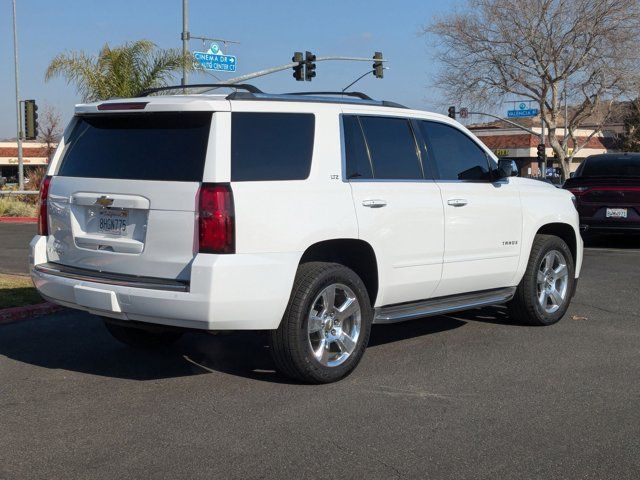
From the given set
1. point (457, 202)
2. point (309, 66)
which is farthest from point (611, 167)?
point (309, 66)

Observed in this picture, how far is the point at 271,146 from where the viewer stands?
5410mm

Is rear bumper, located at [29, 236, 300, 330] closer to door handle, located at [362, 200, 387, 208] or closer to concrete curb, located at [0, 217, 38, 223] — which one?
door handle, located at [362, 200, 387, 208]

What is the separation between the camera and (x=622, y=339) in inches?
280

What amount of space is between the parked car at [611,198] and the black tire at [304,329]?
9.46 meters

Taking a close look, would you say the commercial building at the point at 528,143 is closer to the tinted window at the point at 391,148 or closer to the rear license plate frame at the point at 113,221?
the tinted window at the point at 391,148

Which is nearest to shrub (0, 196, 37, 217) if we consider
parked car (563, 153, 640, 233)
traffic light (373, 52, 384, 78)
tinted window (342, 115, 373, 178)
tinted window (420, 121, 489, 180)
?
traffic light (373, 52, 384, 78)

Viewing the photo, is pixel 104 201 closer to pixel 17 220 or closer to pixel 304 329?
pixel 304 329

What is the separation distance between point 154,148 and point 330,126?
1.25m

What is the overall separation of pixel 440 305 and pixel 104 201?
2723 millimetres

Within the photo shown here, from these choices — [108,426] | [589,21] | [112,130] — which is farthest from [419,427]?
[589,21]

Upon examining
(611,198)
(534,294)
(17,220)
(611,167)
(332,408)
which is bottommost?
(17,220)

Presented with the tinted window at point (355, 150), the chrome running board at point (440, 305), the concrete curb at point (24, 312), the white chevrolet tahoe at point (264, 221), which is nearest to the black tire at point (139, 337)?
the white chevrolet tahoe at point (264, 221)

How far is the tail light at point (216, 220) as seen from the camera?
4992 mm

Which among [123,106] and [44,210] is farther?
[44,210]
